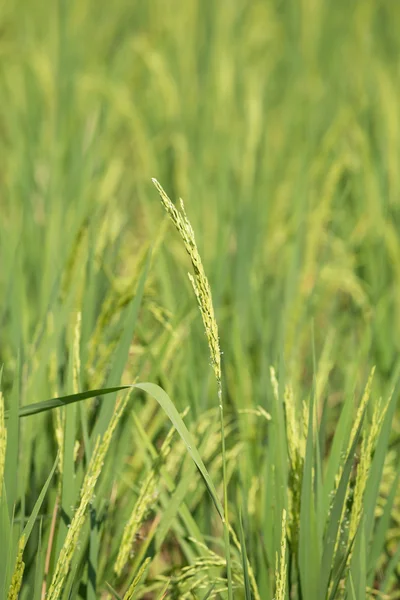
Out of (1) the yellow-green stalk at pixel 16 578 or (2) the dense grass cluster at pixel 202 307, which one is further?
(2) the dense grass cluster at pixel 202 307

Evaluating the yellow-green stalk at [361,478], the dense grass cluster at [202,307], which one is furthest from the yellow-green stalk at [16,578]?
the yellow-green stalk at [361,478]

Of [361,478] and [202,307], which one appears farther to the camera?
[361,478]

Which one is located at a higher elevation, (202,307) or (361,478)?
(202,307)

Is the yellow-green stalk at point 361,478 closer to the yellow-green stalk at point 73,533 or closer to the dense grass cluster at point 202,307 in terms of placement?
the dense grass cluster at point 202,307

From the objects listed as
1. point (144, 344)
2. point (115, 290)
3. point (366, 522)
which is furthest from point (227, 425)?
point (366, 522)

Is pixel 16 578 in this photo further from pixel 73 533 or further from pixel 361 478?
pixel 361 478

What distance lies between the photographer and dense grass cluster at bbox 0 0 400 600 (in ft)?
2.86

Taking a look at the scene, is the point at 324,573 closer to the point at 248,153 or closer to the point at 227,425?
the point at 227,425

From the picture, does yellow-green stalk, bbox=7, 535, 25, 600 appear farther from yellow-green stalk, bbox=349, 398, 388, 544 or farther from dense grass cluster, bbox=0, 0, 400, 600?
yellow-green stalk, bbox=349, 398, 388, 544

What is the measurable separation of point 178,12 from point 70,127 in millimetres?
1333

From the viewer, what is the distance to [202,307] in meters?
0.69

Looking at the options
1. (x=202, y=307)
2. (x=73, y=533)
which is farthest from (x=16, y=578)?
(x=202, y=307)

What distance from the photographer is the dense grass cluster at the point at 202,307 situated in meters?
0.87

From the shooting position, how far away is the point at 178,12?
10.7 feet
